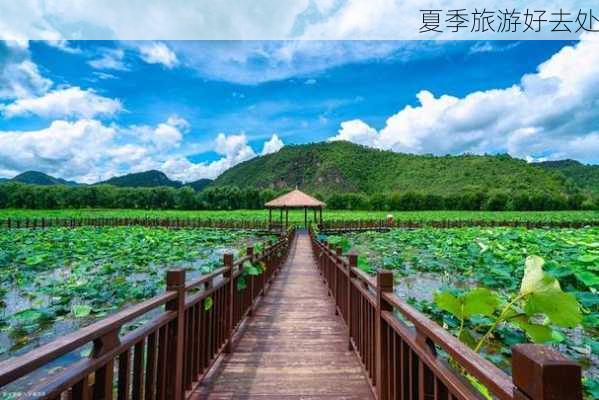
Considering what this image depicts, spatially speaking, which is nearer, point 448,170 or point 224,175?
point 448,170

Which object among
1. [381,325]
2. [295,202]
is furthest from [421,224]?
[381,325]

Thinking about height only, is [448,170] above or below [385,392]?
above

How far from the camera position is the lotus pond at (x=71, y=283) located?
4332 millimetres

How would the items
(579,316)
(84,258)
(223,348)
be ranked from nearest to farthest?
(579,316) → (223,348) → (84,258)

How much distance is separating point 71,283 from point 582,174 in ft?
331

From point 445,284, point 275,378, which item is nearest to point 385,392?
point 275,378

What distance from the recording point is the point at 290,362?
3320 mm

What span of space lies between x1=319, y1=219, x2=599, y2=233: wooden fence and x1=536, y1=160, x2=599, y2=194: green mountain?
2107 inches

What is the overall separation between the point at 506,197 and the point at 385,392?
2348 inches

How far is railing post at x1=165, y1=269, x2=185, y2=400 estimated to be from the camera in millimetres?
2148

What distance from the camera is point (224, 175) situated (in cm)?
9175

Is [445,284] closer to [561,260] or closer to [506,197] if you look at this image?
[561,260]

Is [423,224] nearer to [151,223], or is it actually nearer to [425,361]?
[151,223]

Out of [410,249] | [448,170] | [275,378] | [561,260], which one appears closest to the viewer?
[275,378]
